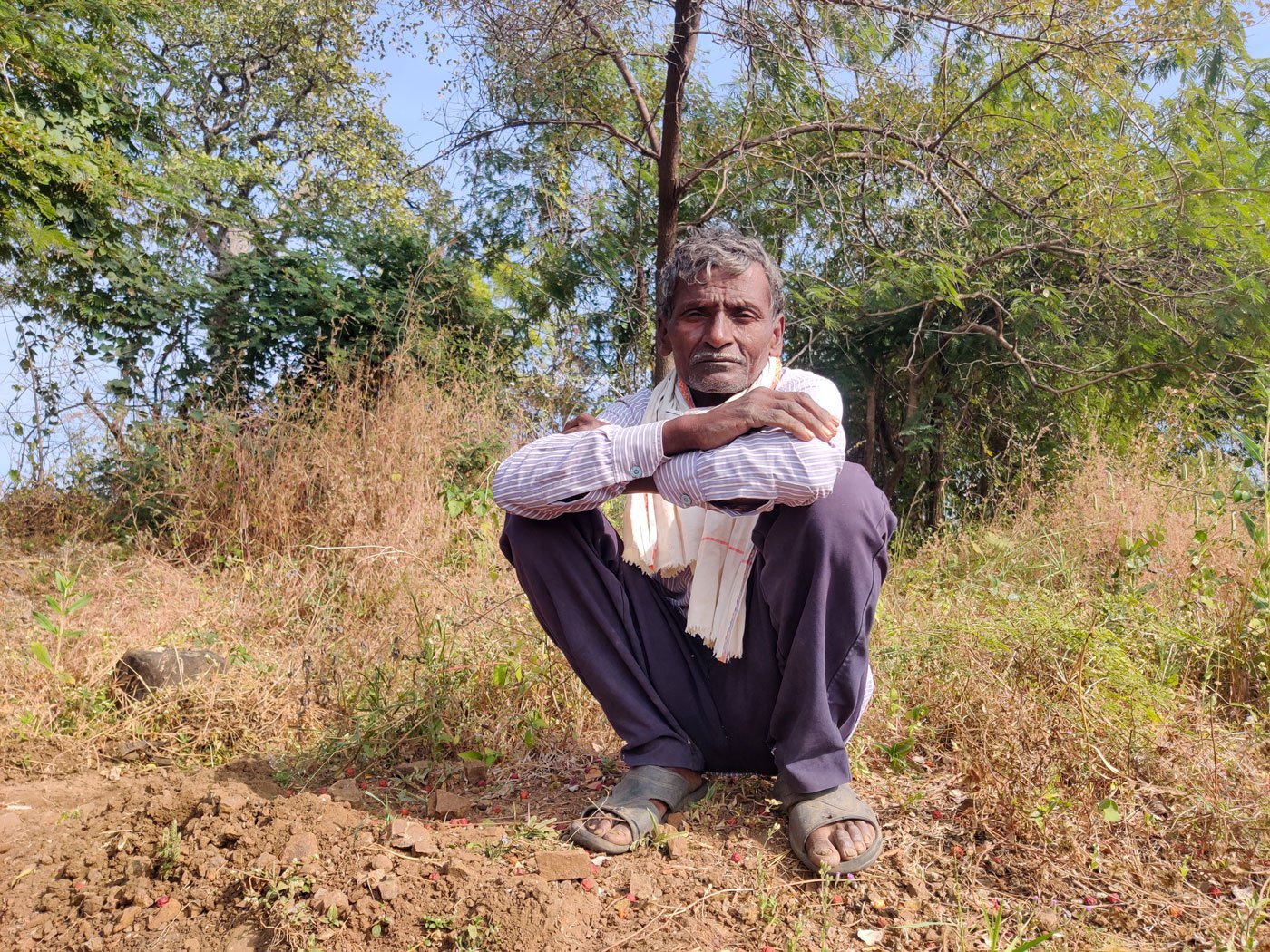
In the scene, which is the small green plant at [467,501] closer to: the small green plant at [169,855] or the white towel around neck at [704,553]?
the white towel around neck at [704,553]

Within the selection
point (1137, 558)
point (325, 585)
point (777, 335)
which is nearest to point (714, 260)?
point (777, 335)

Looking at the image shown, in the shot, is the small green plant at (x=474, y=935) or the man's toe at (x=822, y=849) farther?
the man's toe at (x=822, y=849)

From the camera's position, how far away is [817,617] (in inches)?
85.6

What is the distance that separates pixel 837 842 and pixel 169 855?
61.9 inches

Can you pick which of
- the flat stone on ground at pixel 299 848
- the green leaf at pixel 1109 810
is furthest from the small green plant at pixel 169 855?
the green leaf at pixel 1109 810

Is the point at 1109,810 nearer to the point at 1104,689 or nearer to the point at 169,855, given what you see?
the point at 1104,689

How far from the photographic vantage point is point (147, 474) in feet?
19.9

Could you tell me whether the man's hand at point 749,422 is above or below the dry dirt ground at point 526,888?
above

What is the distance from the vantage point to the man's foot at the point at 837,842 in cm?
214

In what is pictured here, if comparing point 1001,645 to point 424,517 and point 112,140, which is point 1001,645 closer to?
point 424,517

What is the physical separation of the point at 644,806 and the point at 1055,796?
1.02 metres

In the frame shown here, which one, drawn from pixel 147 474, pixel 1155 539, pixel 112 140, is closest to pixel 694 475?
pixel 1155 539

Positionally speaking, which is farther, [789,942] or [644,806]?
[644,806]

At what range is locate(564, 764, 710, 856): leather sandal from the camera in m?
2.26
